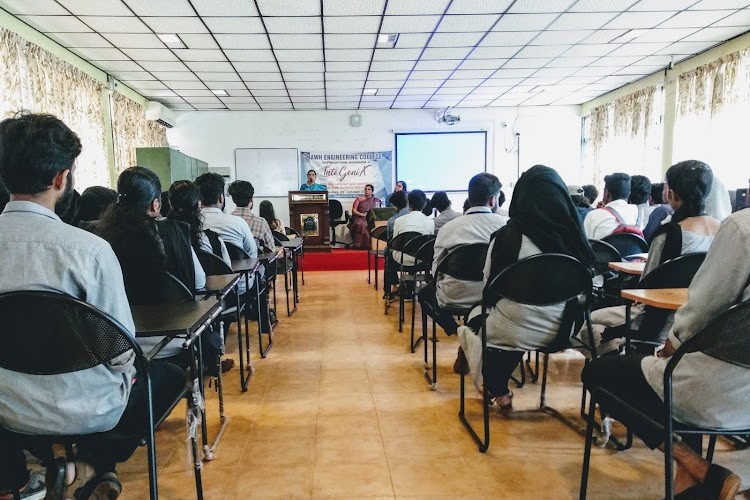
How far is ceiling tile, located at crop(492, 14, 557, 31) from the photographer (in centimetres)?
477

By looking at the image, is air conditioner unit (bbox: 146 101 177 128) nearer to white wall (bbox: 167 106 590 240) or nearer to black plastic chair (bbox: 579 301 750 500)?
white wall (bbox: 167 106 590 240)

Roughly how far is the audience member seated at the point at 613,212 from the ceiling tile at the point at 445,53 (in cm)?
322

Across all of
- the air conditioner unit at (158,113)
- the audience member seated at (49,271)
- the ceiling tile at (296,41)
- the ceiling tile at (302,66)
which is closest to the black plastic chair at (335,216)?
the ceiling tile at (302,66)

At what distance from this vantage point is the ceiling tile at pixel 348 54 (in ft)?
18.8

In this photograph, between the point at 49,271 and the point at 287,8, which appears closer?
the point at 49,271

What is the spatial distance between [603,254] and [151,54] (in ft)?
18.3

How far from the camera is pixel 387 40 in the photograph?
538 cm

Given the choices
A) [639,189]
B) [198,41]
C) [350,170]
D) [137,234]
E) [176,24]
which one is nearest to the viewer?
[137,234]

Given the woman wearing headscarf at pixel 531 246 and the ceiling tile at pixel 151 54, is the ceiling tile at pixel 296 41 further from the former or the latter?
the woman wearing headscarf at pixel 531 246

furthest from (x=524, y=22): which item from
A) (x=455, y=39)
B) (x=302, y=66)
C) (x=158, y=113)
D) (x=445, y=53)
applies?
(x=158, y=113)

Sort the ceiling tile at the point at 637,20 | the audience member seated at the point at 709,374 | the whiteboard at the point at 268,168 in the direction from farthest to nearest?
1. the whiteboard at the point at 268,168
2. the ceiling tile at the point at 637,20
3. the audience member seated at the point at 709,374

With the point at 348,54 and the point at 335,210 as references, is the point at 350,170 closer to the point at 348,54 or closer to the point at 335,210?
the point at 335,210

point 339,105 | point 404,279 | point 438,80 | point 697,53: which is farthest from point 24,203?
point 339,105

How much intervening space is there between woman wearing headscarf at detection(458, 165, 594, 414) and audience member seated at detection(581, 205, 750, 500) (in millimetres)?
613
